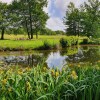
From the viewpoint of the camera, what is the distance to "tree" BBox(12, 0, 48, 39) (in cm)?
7281

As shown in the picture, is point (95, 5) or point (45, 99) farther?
point (95, 5)

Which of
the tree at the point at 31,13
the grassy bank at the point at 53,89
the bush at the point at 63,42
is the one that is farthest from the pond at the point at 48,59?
the tree at the point at 31,13

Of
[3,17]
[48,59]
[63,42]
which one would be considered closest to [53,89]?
[48,59]

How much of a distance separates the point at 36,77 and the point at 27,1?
68.2 metres

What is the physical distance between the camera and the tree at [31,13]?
72.8 meters

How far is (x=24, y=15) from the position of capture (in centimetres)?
7431

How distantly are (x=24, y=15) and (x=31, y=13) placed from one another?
1.81m

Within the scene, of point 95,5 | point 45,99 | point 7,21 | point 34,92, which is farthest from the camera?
point 95,5

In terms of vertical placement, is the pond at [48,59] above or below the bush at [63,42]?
below

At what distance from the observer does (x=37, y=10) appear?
7250 centimetres

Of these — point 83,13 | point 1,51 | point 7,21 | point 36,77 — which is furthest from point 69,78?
point 83,13

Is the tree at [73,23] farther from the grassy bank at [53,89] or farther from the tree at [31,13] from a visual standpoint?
the grassy bank at [53,89]

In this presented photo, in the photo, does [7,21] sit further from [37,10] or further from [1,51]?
[1,51]

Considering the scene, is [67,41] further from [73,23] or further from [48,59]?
[73,23]
